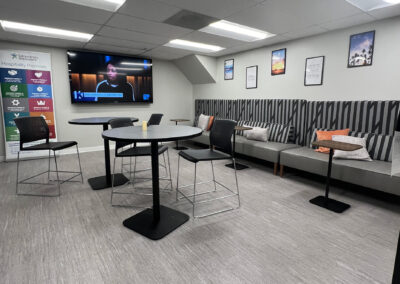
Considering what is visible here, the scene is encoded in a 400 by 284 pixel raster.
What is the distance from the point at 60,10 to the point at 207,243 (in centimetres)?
325

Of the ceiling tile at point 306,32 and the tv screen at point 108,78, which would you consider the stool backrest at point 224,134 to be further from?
the tv screen at point 108,78

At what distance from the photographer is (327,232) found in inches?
83.5

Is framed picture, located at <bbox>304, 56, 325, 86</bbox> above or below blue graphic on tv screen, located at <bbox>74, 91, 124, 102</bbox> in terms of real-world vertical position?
above

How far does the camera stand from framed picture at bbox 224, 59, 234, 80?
5527mm

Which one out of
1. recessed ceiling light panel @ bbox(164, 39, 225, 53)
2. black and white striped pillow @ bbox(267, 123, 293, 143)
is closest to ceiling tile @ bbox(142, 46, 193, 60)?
recessed ceiling light panel @ bbox(164, 39, 225, 53)

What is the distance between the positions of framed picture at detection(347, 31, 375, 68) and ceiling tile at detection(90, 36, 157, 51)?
138 inches

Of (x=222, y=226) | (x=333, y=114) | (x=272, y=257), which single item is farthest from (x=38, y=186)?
(x=333, y=114)

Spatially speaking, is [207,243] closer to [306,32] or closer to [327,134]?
[327,134]

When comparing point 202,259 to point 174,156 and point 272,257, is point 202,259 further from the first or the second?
point 174,156

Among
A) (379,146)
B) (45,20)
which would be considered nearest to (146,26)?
(45,20)

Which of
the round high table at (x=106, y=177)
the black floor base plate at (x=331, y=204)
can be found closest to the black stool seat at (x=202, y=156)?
the round high table at (x=106, y=177)

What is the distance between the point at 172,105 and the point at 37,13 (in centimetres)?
393

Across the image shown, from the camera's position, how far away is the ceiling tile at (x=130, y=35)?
3.70 m

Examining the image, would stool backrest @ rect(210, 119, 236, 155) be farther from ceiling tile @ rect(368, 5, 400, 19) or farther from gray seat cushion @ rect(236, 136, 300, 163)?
ceiling tile @ rect(368, 5, 400, 19)
